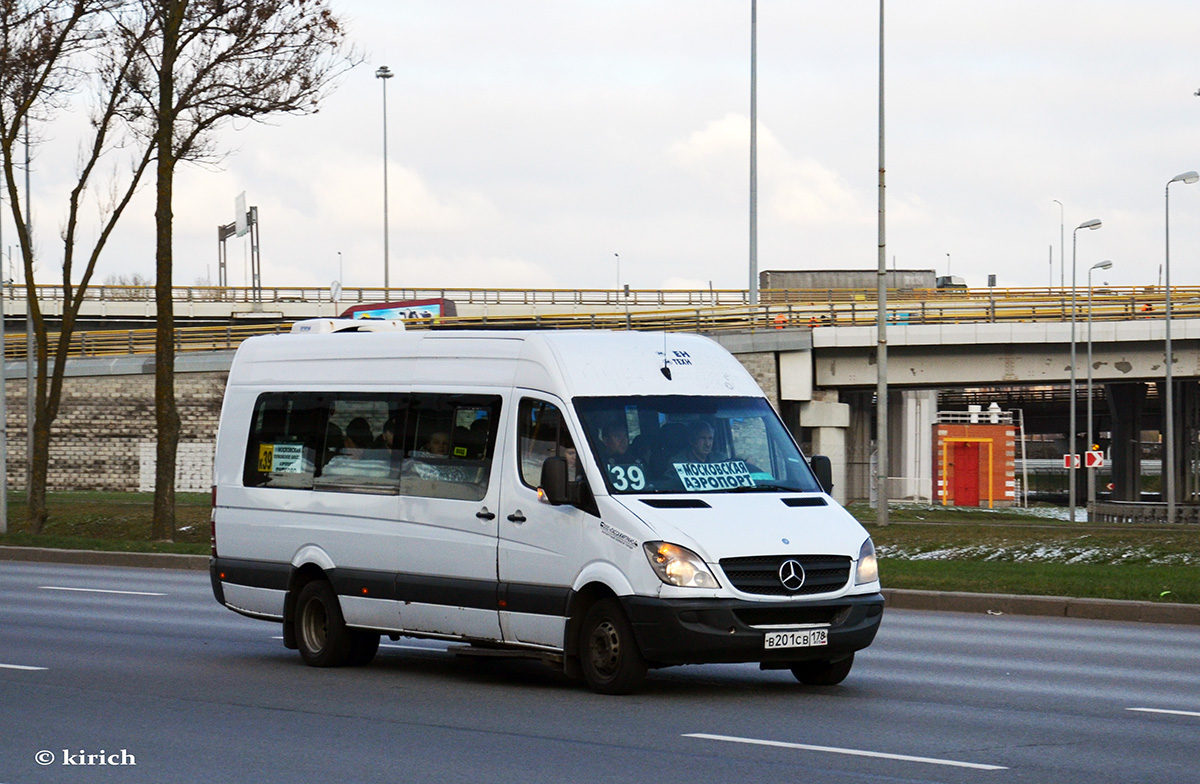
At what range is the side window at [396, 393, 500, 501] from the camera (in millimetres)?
11164

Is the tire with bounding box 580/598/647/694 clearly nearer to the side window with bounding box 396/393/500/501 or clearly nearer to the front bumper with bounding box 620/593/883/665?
the front bumper with bounding box 620/593/883/665

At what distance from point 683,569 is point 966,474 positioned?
67.6 m

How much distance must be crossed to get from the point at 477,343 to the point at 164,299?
691 inches

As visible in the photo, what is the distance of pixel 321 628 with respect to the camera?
1216cm

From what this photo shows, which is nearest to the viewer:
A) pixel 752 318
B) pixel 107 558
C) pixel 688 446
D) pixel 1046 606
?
pixel 688 446

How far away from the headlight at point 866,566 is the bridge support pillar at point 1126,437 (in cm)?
A: 7019

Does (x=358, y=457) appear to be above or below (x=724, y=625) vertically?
above

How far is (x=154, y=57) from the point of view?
2867 centimetres

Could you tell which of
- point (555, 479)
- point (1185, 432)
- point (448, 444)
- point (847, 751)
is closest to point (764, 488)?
point (555, 479)

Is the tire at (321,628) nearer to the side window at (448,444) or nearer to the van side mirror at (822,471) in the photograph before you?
the side window at (448,444)

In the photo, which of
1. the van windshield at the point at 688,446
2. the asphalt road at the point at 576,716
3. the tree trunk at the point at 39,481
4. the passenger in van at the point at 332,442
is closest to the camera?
the asphalt road at the point at 576,716

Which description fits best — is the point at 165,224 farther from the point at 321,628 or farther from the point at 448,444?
the point at 448,444

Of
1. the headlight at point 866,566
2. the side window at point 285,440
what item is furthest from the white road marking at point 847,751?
the side window at point 285,440

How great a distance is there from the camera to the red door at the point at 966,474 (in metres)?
75.1
